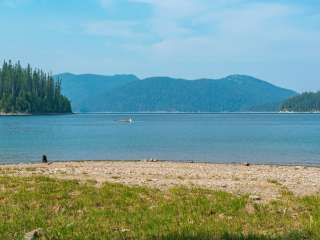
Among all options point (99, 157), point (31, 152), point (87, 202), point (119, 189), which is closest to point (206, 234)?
point (87, 202)

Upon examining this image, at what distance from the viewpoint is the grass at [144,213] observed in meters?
12.9

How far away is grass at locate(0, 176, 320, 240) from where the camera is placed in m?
12.9

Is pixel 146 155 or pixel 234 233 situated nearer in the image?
pixel 234 233

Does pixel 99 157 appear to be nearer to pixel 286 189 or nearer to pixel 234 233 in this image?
pixel 286 189

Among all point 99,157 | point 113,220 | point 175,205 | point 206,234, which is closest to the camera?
point 206,234

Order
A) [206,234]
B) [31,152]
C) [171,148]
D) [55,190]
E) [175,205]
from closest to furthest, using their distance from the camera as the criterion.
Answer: [206,234] < [175,205] < [55,190] < [31,152] < [171,148]

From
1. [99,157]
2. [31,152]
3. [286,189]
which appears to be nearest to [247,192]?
[286,189]

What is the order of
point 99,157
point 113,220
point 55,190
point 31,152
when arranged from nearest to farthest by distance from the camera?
point 113,220 → point 55,190 → point 99,157 → point 31,152

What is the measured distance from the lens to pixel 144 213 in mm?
15547

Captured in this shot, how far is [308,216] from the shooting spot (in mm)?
15234

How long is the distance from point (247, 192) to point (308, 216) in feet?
15.7

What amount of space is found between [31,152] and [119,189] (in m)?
57.5

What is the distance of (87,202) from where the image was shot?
1716 centimetres

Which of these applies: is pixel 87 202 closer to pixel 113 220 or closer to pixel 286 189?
pixel 113 220
